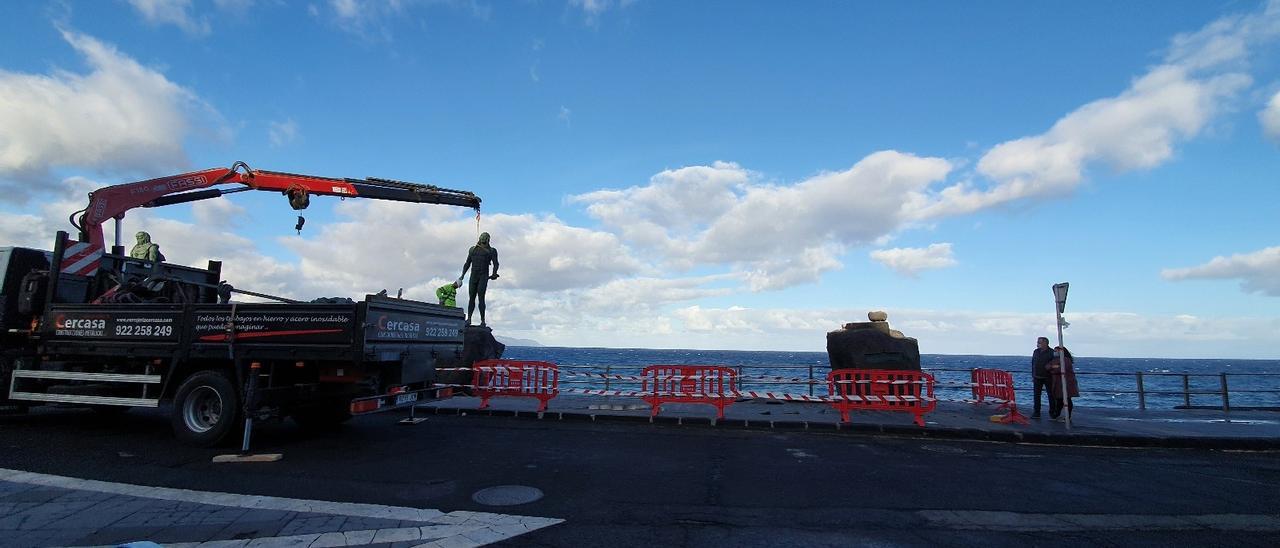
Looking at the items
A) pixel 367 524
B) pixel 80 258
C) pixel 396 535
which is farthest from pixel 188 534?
pixel 80 258

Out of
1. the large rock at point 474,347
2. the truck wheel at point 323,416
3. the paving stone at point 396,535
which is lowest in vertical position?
the paving stone at point 396,535

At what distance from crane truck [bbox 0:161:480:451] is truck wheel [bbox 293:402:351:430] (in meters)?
0.03

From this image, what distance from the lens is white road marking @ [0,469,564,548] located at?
4.48 meters

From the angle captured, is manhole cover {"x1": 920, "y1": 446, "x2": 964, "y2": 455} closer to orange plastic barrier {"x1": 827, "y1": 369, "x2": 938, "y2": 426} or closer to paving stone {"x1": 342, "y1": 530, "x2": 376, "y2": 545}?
orange plastic barrier {"x1": 827, "y1": 369, "x2": 938, "y2": 426}

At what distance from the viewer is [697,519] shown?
513 cm

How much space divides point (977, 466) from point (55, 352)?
41.9ft

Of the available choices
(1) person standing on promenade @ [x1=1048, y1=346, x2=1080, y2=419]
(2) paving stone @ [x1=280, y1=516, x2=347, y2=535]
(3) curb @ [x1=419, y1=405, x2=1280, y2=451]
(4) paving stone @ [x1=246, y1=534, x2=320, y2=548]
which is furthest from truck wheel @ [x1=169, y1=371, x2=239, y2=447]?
(1) person standing on promenade @ [x1=1048, y1=346, x2=1080, y2=419]

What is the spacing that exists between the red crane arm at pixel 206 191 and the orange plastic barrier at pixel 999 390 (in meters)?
12.2

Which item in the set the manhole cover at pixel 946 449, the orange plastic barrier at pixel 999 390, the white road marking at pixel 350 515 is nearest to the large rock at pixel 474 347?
the white road marking at pixel 350 515

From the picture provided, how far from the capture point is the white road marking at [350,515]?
14.7 ft

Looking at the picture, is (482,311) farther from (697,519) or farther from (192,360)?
(697,519)

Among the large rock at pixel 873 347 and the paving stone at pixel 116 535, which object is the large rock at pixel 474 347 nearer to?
the large rock at pixel 873 347

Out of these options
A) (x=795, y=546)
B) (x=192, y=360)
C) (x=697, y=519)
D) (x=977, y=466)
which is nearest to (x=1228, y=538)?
(x=977, y=466)

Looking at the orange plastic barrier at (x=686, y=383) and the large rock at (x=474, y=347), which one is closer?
the orange plastic barrier at (x=686, y=383)
